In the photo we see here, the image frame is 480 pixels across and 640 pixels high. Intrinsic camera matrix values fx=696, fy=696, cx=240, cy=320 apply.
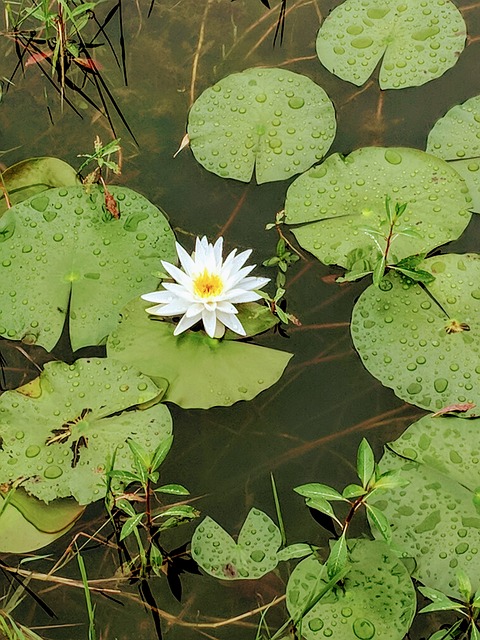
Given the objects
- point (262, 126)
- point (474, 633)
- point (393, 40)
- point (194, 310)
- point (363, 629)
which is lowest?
point (363, 629)

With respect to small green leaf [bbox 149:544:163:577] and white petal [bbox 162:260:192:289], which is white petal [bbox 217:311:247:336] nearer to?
white petal [bbox 162:260:192:289]

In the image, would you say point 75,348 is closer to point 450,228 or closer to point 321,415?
point 321,415

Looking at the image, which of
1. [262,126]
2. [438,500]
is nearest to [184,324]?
[262,126]

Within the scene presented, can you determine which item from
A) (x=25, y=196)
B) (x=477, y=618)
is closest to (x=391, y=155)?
(x=25, y=196)

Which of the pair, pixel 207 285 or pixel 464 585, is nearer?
pixel 464 585

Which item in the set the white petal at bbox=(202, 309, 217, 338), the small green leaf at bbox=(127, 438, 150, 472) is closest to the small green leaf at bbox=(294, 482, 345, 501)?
the small green leaf at bbox=(127, 438, 150, 472)

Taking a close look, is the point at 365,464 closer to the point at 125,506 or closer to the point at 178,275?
the point at 125,506

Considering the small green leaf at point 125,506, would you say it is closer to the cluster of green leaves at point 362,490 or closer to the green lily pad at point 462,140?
the cluster of green leaves at point 362,490
